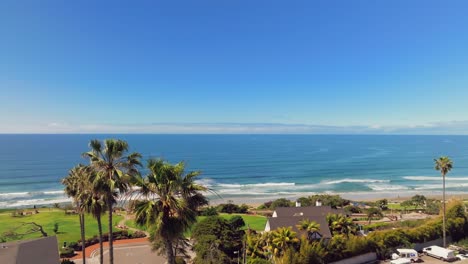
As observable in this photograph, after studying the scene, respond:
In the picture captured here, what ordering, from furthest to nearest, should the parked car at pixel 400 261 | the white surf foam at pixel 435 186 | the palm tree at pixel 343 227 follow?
the white surf foam at pixel 435 186 < the palm tree at pixel 343 227 < the parked car at pixel 400 261

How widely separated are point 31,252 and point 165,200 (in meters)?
14.3

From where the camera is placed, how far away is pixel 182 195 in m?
11.9

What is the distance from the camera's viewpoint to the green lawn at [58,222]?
127 ft

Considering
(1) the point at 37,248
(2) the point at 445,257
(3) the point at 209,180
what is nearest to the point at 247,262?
(1) the point at 37,248

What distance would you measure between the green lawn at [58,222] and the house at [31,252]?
1548 cm

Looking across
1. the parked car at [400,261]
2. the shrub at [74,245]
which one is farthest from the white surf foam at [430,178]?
the shrub at [74,245]

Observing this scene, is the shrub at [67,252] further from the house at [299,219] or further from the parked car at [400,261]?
the parked car at [400,261]

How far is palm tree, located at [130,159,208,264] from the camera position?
1152 centimetres

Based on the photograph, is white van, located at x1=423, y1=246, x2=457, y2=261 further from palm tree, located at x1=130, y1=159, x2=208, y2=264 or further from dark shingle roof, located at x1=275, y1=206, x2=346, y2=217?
palm tree, located at x1=130, y1=159, x2=208, y2=264

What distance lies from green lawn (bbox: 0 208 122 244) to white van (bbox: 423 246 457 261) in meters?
37.5

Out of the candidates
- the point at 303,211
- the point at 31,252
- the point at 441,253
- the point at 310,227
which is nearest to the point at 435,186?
the point at 441,253

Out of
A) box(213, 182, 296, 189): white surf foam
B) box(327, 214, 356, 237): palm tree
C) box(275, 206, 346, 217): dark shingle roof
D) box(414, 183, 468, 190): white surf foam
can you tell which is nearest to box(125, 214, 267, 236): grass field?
box(275, 206, 346, 217): dark shingle roof

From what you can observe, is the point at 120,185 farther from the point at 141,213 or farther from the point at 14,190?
the point at 14,190

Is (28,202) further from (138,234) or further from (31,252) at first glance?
(31,252)
